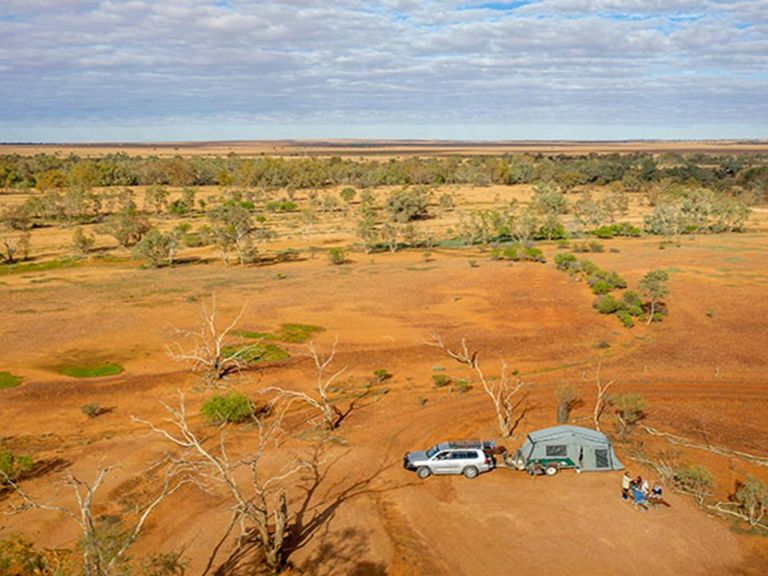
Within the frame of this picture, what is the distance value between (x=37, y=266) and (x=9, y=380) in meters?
39.9

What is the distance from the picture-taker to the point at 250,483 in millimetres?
23156

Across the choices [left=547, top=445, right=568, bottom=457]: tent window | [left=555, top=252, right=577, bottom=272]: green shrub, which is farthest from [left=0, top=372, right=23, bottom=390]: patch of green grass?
[left=555, top=252, right=577, bottom=272]: green shrub

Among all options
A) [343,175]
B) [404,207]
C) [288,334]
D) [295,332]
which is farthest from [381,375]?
[343,175]

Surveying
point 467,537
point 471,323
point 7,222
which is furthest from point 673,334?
point 7,222

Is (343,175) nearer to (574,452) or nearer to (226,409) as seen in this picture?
(226,409)

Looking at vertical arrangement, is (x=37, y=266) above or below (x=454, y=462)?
above

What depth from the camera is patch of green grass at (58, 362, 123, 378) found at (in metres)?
34.6

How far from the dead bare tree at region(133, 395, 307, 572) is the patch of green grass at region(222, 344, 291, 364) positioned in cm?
797

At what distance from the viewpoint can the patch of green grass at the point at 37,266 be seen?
65.7 m

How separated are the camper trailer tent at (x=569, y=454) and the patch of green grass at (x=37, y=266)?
203ft

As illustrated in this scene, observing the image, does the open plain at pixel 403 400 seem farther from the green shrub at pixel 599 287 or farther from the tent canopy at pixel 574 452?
the green shrub at pixel 599 287

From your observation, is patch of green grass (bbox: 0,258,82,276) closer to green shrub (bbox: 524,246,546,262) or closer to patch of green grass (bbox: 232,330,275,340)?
patch of green grass (bbox: 232,330,275,340)

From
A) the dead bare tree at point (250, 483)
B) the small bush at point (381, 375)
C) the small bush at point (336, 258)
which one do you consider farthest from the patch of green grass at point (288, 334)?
the small bush at point (336, 258)

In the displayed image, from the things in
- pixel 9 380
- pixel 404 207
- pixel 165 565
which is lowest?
pixel 9 380
